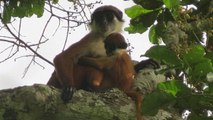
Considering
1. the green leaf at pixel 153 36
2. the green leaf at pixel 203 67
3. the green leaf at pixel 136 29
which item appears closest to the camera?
the green leaf at pixel 203 67

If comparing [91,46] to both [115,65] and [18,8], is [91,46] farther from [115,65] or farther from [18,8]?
[18,8]

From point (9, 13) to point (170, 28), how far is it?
2.46 m

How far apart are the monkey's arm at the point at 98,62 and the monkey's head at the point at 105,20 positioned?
73 cm

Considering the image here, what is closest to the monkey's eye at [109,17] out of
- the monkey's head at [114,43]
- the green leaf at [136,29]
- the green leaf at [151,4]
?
the monkey's head at [114,43]

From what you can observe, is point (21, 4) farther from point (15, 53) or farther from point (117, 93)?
point (117, 93)

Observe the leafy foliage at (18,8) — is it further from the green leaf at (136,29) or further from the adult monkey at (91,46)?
the green leaf at (136,29)

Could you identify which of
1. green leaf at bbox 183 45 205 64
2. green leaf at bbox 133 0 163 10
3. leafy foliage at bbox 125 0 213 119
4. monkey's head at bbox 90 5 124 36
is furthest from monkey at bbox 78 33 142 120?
green leaf at bbox 183 45 205 64

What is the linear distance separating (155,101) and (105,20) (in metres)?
3.87

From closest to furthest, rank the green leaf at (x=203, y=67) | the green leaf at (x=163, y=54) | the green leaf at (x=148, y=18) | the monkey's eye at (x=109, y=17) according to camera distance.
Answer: the green leaf at (x=203, y=67) → the green leaf at (x=163, y=54) → the green leaf at (x=148, y=18) → the monkey's eye at (x=109, y=17)

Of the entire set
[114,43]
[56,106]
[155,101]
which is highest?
[114,43]

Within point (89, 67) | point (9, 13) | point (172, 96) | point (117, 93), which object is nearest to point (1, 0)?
point (9, 13)

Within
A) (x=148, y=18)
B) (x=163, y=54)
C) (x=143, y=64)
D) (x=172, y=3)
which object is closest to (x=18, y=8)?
(x=143, y=64)

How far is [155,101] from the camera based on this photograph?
8.45 feet

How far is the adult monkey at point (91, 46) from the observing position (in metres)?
5.20
